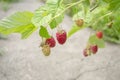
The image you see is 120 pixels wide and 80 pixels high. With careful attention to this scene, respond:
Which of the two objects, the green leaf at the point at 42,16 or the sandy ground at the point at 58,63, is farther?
the sandy ground at the point at 58,63

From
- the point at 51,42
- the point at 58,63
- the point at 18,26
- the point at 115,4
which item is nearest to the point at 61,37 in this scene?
the point at 51,42

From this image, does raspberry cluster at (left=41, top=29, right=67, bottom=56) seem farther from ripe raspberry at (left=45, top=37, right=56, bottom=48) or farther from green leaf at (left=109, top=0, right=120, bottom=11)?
green leaf at (left=109, top=0, right=120, bottom=11)

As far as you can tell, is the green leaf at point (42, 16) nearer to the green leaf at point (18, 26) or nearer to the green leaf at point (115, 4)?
the green leaf at point (18, 26)

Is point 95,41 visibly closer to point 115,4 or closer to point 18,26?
point 115,4

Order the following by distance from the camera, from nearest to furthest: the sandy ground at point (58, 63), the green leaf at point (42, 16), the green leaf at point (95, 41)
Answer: the green leaf at point (42, 16)
the green leaf at point (95, 41)
the sandy ground at point (58, 63)

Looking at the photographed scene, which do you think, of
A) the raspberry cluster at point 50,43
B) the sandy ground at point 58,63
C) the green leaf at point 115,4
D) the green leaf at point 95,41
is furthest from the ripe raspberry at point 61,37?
the sandy ground at point 58,63

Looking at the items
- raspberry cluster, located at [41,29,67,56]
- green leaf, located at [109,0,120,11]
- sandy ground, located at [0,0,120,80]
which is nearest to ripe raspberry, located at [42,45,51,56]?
raspberry cluster, located at [41,29,67,56]

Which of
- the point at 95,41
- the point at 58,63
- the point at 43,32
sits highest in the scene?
the point at 43,32

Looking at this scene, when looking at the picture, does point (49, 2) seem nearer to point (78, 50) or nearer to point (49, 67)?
point (49, 67)

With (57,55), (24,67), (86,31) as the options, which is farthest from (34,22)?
(86,31)
